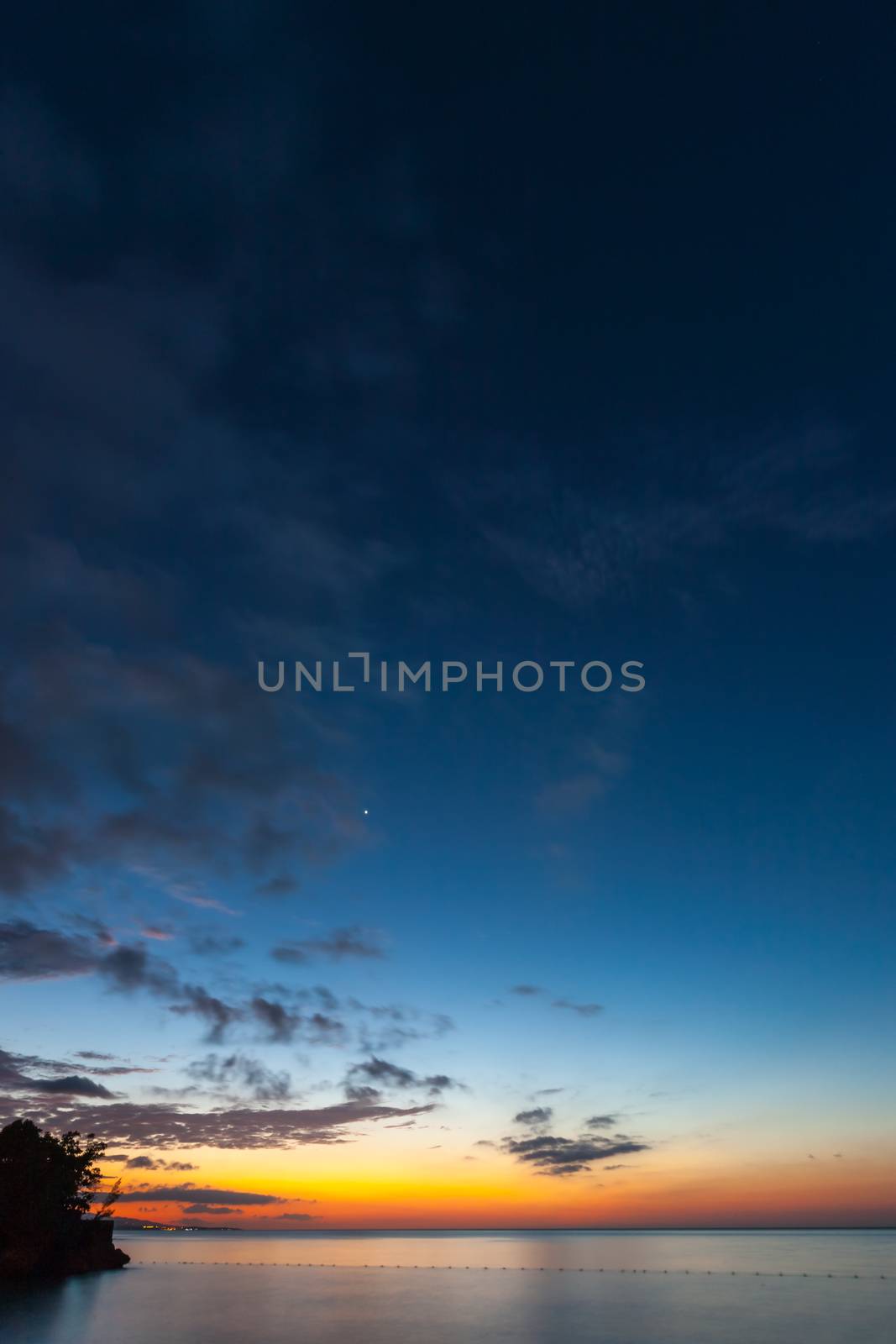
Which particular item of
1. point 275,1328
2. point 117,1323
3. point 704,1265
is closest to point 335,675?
point 275,1328

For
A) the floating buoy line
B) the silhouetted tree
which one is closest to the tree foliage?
the silhouetted tree

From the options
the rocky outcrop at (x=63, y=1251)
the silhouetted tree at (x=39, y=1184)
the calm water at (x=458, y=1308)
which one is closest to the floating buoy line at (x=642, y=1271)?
the calm water at (x=458, y=1308)

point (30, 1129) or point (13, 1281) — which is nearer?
point (30, 1129)

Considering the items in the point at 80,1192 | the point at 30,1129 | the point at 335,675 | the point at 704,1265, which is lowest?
the point at 704,1265

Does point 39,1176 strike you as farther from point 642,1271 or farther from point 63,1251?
point 642,1271

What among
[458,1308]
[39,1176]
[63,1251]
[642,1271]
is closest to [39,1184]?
[39,1176]

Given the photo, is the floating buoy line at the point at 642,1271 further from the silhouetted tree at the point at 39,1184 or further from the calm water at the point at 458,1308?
the silhouetted tree at the point at 39,1184

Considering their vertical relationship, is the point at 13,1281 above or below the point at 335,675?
below

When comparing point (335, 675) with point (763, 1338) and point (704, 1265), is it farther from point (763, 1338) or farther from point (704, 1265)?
point (704, 1265)

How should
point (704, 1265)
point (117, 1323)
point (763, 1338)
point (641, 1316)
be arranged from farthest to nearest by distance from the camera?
point (704, 1265)
point (641, 1316)
point (117, 1323)
point (763, 1338)

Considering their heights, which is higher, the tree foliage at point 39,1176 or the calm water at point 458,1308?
the tree foliage at point 39,1176
